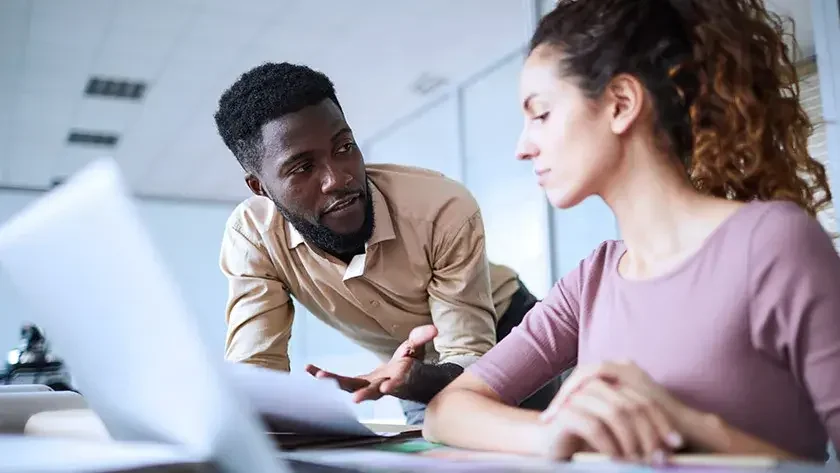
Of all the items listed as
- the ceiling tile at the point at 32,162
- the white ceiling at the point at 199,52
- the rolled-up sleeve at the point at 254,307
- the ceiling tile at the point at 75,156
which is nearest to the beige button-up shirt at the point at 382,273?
the rolled-up sleeve at the point at 254,307

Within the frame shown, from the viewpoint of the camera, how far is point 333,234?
1.40m

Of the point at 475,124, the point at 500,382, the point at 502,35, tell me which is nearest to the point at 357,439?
the point at 500,382

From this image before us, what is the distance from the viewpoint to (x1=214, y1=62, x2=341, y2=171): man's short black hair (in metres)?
1.36

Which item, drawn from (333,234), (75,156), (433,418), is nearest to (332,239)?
(333,234)

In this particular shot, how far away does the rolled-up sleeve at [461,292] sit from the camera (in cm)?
138

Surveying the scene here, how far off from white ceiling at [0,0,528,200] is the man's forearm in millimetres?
2750

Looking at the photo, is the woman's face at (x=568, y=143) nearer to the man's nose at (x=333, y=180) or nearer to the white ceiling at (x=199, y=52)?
the man's nose at (x=333, y=180)

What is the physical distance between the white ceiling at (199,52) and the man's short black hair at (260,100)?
7.27 ft

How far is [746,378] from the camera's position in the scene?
61cm

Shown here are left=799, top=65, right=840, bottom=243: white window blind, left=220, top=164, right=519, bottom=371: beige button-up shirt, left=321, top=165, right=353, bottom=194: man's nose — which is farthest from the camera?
left=799, top=65, right=840, bottom=243: white window blind

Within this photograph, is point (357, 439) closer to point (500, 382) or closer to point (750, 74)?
point (500, 382)

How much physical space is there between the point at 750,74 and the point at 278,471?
58 centimetres

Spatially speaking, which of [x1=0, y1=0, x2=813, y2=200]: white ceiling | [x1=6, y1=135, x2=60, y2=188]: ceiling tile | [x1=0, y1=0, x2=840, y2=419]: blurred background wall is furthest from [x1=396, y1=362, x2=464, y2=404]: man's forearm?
[x1=6, y1=135, x2=60, y2=188]: ceiling tile

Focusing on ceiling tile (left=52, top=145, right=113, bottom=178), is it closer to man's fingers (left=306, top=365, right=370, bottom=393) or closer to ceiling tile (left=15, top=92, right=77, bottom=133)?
ceiling tile (left=15, top=92, right=77, bottom=133)
